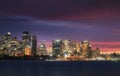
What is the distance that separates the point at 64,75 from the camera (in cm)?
11406

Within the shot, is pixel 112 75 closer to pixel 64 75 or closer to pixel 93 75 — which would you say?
pixel 93 75

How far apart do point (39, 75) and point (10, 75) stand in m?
8.28

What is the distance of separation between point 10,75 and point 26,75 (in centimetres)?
450

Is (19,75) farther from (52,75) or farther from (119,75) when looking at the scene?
(119,75)

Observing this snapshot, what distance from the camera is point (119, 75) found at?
112125mm

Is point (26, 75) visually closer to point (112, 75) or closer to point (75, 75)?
point (75, 75)

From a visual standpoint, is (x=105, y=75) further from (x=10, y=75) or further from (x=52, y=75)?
(x=10, y=75)

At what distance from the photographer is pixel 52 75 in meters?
118

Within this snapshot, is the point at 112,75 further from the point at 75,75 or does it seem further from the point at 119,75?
the point at 75,75

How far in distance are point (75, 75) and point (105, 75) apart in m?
9.28

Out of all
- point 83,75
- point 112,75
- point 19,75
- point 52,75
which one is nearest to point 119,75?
Result: point 112,75

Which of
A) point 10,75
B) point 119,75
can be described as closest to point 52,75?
point 10,75

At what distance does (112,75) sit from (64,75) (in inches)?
522

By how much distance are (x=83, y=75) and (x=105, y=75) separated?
7.16 metres
